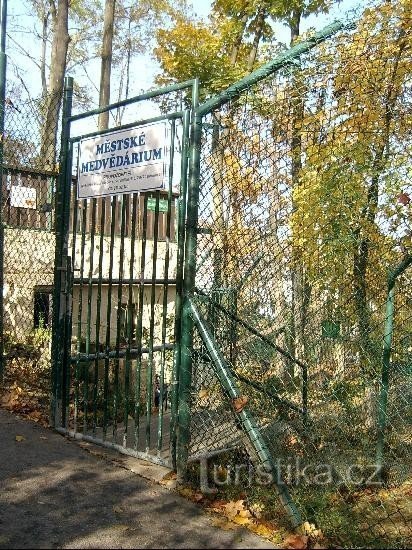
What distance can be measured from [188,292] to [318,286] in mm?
2191

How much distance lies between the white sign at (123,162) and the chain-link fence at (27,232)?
140 centimetres

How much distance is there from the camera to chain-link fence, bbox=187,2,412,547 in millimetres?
4094

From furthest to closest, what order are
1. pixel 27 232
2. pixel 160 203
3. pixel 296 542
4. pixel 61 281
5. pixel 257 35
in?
1. pixel 257 35
2. pixel 27 232
3. pixel 61 281
4. pixel 160 203
5. pixel 296 542

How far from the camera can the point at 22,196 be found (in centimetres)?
693

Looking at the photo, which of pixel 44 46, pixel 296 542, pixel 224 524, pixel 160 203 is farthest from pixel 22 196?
pixel 44 46

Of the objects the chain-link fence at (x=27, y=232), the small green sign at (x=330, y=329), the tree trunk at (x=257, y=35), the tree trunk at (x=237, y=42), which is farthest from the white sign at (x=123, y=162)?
the tree trunk at (x=237, y=42)

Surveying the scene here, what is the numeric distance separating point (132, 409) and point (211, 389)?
1940 millimetres

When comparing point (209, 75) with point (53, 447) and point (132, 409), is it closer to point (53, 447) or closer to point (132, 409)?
point (132, 409)

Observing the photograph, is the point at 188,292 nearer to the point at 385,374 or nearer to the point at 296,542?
the point at 296,542

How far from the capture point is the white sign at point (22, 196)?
6855 millimetres

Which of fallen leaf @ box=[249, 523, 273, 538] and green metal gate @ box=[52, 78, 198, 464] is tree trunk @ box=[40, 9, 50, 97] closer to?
green metal gate @ box=[52, 78, 198, 464]

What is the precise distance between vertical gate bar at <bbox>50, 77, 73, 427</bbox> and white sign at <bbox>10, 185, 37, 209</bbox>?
72.0 inches

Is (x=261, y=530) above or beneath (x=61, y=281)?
beneath

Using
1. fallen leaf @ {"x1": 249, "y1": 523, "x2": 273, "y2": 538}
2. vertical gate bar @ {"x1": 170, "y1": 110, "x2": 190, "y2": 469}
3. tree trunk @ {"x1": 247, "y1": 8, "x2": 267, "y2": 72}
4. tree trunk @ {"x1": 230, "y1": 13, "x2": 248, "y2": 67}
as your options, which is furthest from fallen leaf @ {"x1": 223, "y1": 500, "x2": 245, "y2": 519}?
tree trunk @ {"x1": 230, "y1": 13, "x2": 248, "y2": 67}
